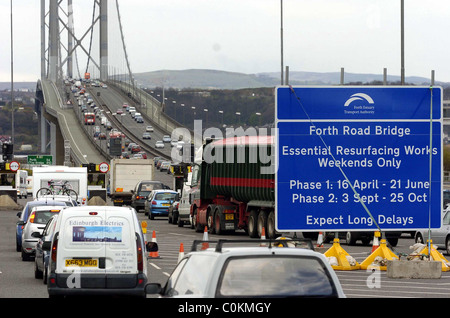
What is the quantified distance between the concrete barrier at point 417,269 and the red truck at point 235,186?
41.5 feet

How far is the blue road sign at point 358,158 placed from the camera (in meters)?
Answer: 17.1

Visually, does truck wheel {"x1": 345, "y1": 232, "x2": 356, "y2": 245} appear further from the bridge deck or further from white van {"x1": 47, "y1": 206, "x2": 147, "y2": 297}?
the bridge deck

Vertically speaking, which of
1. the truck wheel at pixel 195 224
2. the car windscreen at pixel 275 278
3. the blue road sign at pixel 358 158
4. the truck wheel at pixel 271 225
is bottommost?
the truck wheel at pixel 195 224

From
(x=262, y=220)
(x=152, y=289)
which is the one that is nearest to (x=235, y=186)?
(x=262, y=220)

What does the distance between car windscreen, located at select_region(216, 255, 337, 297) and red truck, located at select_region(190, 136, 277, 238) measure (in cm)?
2437

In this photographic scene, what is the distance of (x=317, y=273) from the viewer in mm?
8539

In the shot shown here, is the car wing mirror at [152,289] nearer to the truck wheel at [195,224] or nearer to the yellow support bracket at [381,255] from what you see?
the yellow support bracket at [381,255]

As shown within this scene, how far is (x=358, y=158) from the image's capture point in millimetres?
17453

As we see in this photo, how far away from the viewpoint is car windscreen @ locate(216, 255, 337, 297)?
8.36m

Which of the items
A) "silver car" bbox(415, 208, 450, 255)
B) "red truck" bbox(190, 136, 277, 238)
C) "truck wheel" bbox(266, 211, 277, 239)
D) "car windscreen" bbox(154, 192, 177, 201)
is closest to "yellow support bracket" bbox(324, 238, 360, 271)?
"silver car" bbox(415, 208, 450, 255)

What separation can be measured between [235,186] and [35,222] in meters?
14.0

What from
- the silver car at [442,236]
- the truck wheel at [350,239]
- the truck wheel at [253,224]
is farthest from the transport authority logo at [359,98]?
the truck wheel at [253,224]
